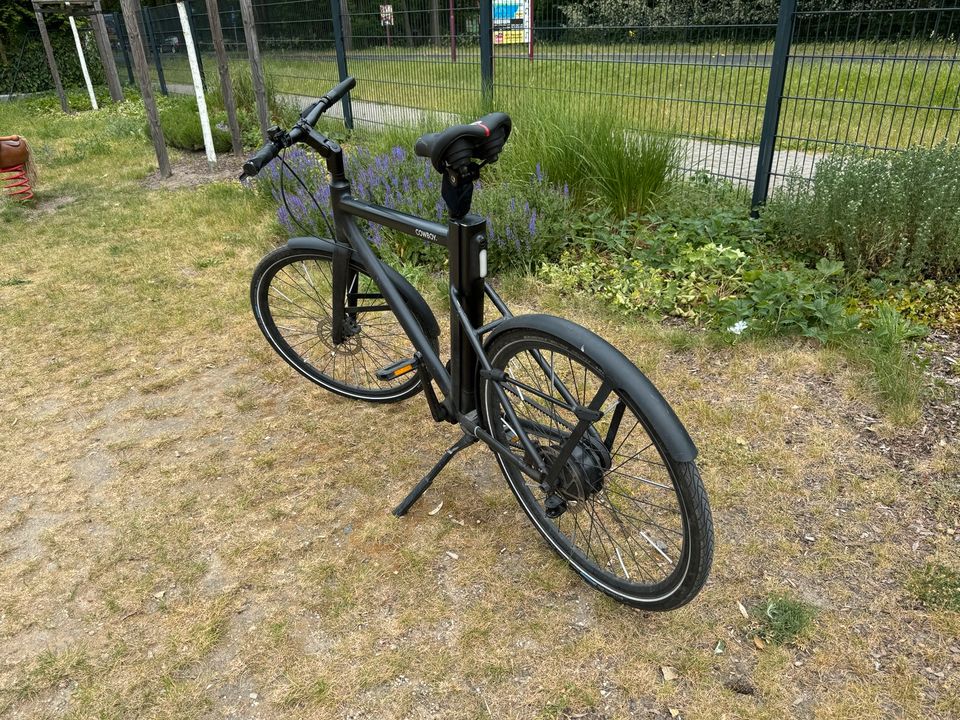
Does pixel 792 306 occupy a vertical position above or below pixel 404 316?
below

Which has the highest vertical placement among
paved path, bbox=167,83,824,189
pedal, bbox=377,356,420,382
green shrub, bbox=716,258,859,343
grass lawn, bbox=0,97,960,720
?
paved path, bbox=167,83,824,189

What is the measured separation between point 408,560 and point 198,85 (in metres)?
6.75

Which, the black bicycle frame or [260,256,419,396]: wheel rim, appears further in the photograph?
[260,256,419,396]: wheel rim

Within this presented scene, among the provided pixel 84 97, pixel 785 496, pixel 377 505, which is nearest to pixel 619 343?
pixel 785 496

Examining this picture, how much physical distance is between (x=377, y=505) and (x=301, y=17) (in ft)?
25.8

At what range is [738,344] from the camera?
348 centimetres

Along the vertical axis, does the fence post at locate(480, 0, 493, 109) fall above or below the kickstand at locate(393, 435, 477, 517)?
above

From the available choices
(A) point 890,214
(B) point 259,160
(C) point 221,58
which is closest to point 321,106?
(B) point 259,160

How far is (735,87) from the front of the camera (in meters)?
4.91

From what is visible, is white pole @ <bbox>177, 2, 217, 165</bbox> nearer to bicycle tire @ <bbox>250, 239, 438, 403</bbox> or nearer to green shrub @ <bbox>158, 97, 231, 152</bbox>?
green shrub @ <bbox>158, 97, 231, 152</bbox>

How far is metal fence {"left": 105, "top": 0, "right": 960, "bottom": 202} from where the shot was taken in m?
4.12

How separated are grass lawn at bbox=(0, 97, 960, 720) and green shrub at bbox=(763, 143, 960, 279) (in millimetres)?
893

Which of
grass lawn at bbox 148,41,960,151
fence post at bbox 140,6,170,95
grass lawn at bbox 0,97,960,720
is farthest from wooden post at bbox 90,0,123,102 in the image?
grass lawn at bbox 0,97,960,720

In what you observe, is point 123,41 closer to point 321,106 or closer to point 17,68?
point 17,68
